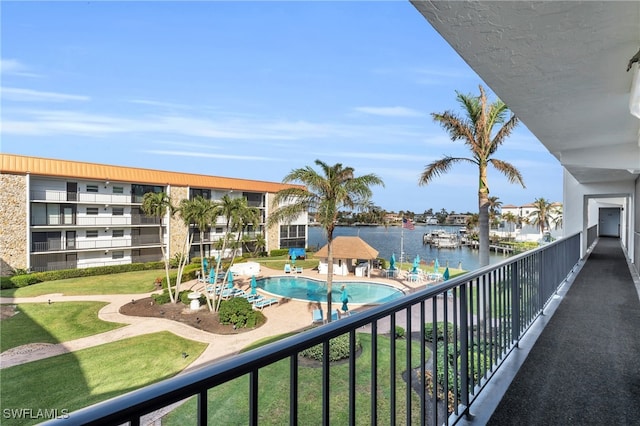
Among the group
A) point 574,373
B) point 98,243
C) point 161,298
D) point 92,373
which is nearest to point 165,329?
point 92,373

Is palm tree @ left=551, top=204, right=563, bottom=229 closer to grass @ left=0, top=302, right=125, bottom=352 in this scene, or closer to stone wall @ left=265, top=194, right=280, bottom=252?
stone wall @ left=265, top=194, right=280, bottom=252

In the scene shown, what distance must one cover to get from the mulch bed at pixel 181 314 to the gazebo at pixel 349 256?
414 inches

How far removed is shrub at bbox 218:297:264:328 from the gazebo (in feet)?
35.3

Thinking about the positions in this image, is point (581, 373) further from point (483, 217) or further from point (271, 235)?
point (271, 235)

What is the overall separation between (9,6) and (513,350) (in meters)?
14.2

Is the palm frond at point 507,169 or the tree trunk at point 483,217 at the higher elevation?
the palm frond at point 507,169

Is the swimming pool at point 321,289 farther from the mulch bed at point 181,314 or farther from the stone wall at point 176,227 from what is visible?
the stone wall at point 176,227

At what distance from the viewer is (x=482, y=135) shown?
38.6 ft

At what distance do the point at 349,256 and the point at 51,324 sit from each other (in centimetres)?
1730

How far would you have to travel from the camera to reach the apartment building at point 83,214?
72.2 ft

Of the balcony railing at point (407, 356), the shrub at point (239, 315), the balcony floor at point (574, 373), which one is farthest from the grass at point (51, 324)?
the balcony floor at point (574, 373)

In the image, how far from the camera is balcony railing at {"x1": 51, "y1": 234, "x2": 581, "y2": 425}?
750 millimetres

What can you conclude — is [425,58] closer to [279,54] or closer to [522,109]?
[279,54]

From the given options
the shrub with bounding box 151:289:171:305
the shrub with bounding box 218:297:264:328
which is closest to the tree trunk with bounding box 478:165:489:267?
the shrub with bounding box 218:297:264:328
